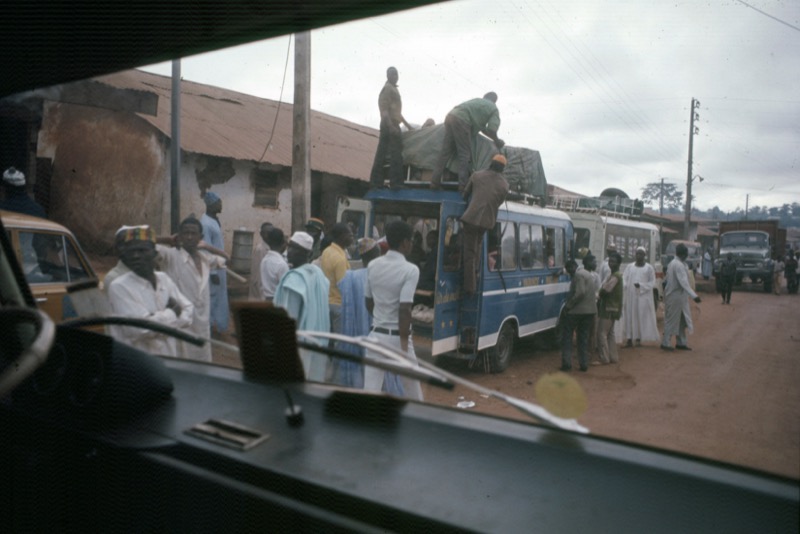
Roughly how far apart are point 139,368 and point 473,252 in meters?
1.98

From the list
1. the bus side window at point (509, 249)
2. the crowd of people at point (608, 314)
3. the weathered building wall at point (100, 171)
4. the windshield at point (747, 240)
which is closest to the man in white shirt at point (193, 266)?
the weathered building wall at point (100, 171)

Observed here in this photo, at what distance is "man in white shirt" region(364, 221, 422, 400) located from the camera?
10.7 feet

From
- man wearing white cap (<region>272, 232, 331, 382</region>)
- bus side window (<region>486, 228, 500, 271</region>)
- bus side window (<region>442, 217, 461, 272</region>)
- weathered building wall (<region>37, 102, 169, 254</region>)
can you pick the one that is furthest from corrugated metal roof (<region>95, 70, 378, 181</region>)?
bus side window (<region>486, 228, 500, 271</region>)

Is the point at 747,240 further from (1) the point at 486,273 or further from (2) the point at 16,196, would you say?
(2) the point at 16,196

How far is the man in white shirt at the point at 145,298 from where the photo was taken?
72.9 inches

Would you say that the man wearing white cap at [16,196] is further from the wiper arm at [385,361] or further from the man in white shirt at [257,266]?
the wiper arm at [385,361]

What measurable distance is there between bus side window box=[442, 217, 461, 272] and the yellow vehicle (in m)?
2.28

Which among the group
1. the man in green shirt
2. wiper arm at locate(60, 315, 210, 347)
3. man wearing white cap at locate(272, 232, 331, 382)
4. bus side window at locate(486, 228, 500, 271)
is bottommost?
wiper arm at locate(60, 315, 210, 347)

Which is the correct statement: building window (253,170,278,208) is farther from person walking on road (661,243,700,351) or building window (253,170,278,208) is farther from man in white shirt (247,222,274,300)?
person walking on road (661,243,700,351)

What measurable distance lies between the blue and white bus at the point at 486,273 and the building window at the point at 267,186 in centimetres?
322

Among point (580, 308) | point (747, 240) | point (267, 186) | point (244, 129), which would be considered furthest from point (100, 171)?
point (267, 186)

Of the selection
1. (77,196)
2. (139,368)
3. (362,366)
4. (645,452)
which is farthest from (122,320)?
(645,452)

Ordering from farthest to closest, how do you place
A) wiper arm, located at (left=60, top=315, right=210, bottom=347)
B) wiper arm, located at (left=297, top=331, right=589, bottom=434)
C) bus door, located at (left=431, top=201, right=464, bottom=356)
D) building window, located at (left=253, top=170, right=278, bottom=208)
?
building window, located at (left=253, top=170, right=278, bottom=208) < bus door, located at (left=431, top=201, right=464, bottom=356) < wiper arm, located at (left=60, top=315, right=210, bottom=347) < wiper arm, located at (left=297, top=331, right=589, bottom=434)

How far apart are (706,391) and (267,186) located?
331 inches
